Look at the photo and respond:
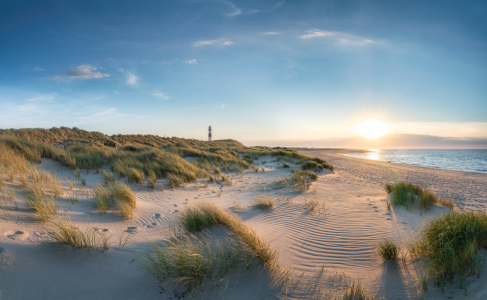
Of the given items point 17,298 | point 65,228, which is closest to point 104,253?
point 65,228

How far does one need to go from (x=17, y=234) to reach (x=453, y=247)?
6.03 meters

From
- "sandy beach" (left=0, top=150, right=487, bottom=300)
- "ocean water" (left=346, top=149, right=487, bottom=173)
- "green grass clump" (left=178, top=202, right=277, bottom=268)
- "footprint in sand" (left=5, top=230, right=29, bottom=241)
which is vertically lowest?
"ocean water" (left=346, top=149, right=487, bottom=173)

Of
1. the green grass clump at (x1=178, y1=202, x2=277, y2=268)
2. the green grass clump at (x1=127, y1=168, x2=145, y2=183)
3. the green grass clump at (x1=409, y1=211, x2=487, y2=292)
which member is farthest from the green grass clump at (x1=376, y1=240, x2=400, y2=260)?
the green grass clump at (x1=127, y1=168, x2=145, y2=183)

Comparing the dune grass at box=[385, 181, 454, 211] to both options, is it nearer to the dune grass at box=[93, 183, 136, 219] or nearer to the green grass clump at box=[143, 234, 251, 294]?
→ the green grass clump at box=[143, 234, 251, 294]

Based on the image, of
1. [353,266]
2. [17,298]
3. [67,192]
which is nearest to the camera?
[17,298]

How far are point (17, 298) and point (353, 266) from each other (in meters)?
4.22

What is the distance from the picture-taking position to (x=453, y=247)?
114 inches

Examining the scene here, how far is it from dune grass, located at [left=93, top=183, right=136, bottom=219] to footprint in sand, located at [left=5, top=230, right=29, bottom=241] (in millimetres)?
1580

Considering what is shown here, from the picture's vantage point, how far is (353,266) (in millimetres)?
3389

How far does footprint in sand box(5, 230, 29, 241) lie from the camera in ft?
9.39

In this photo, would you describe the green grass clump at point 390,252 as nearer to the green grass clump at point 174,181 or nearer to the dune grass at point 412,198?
the dune grass at point 412,198

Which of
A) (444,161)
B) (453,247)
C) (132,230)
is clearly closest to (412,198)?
(453,247)

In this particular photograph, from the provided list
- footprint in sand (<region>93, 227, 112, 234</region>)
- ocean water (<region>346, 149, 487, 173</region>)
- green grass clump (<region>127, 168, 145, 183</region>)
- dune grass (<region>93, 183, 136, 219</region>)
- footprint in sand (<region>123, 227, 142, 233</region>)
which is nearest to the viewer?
footprint in sand (<region>93, 227, 112, 234</region>)

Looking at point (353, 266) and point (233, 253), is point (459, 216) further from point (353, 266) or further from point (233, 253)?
point (233, 253)
